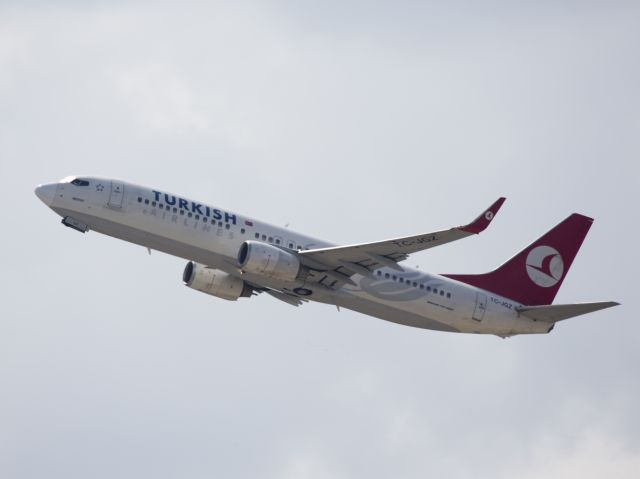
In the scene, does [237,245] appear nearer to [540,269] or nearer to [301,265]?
[301,265]

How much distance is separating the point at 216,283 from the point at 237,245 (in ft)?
21.3

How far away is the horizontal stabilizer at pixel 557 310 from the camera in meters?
65.8

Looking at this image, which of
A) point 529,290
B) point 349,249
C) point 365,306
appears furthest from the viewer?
point 529,290

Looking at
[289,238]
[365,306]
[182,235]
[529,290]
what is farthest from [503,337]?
[182,235]

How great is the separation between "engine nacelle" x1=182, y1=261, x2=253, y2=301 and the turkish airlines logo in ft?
56.2

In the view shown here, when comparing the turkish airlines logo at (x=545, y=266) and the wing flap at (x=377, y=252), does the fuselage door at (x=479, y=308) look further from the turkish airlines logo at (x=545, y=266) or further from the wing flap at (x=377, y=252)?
the wing flap at (x=377, y=252)

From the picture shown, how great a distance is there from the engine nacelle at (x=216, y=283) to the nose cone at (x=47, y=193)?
33.2 feet

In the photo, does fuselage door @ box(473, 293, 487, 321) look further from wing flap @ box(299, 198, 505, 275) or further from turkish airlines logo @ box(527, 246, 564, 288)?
wing flap @ box(299, 198, 505, 275)

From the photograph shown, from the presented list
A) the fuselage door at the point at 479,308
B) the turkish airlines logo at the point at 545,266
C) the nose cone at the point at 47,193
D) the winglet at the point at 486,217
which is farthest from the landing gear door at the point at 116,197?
the turkish airlines logo at the point at 545,266

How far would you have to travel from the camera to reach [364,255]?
64062 mm

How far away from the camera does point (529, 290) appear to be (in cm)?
7331

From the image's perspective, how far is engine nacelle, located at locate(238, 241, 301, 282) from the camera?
6319cm

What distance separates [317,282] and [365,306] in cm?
337

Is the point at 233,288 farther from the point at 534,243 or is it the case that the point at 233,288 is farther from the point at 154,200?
the point at 534,243
